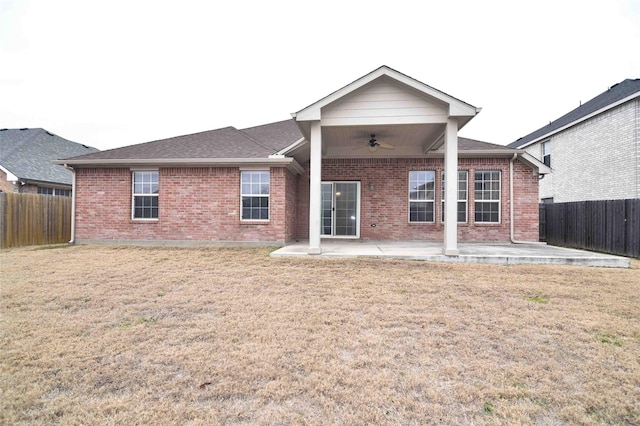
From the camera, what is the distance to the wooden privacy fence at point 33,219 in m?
9.95

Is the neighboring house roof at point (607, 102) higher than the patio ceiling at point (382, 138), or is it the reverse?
the neighboring house roof at point (607, 102)

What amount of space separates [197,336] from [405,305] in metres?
2.67

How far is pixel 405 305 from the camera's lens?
13.6ft

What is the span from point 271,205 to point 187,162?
9.72 ft

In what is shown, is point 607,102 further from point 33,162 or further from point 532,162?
point 33,162

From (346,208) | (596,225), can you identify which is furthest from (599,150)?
(346,208)

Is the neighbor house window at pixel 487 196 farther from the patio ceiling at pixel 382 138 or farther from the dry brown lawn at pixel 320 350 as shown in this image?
the dry brown lawn at pixel 320 350

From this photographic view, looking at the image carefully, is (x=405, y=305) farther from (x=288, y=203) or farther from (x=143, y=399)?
(x=288, y=203)

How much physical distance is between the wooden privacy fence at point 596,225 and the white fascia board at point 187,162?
1019 cm

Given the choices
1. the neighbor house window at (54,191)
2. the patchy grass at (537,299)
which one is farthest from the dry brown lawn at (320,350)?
the neighbor house window at (54,191)

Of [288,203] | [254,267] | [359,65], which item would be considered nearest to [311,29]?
[359,65]

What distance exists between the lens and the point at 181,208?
9742 millimetres

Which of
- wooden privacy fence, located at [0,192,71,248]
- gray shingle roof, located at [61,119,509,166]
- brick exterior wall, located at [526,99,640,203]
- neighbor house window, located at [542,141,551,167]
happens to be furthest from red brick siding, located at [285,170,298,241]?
neighbor house window, located at [542,141,551,167]

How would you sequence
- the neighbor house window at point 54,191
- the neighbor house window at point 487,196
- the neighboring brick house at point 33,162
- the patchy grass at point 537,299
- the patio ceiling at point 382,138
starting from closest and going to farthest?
the patchy grass at point 537,299
the patio ceiling at point 382,138
the neighbor house window at point 487,196
the neighboring brick house at point 33,162
the neighbor house window at point 54,191
